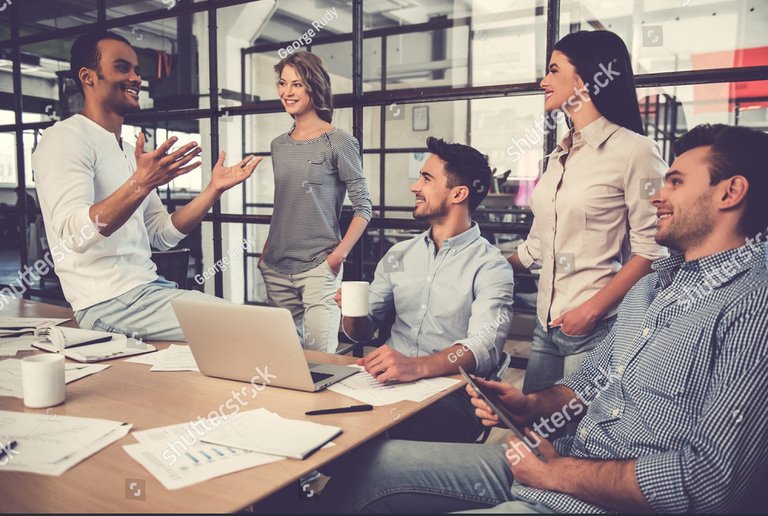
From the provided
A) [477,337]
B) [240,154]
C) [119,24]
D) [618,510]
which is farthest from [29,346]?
[240,154]

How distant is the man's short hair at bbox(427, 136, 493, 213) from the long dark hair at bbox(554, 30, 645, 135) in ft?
1.57

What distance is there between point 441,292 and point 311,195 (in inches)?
33.2

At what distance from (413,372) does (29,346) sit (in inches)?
48.2

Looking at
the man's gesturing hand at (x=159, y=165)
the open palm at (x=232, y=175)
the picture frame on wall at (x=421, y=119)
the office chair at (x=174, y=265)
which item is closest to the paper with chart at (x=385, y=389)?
the man's gesturing hand at (x=159, y=165)

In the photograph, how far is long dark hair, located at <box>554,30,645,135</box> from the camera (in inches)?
71.6

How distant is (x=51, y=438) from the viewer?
120cm

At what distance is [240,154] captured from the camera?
A: 5.50m

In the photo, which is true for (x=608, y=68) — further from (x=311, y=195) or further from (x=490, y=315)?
(x=311, y=195)

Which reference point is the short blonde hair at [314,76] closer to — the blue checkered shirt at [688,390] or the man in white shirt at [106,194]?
the man in white shirt at [106,194]

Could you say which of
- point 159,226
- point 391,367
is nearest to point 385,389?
point 391,367

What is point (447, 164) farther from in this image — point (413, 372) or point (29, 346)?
point (29, 346)

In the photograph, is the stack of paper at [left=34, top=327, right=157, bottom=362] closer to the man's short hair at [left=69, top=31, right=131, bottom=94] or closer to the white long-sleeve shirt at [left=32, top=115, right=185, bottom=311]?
the white long-sleeve shirt at [left=32, top=115, right=185, bottom=311]

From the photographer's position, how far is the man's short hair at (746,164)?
4.28 feet

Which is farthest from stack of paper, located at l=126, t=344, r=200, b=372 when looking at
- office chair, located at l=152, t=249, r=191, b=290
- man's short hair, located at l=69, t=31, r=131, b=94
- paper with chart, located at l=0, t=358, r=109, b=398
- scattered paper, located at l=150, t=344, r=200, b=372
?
man's short hair, located at l=69, t=31, r=131, b=94
